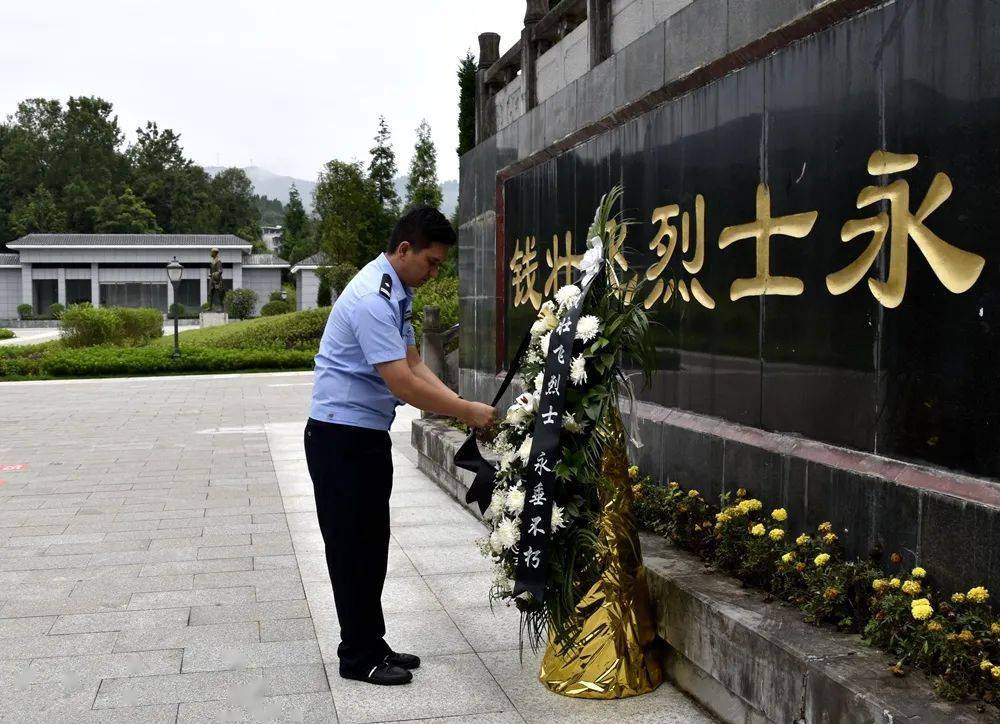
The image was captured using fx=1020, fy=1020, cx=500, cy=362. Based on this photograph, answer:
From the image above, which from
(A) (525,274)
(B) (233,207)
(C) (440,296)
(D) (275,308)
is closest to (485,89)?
(A) (525,274)

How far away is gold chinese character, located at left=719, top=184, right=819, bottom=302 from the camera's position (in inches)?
141

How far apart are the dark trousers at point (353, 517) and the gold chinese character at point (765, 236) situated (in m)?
1.51

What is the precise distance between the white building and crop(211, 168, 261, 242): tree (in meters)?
17.8

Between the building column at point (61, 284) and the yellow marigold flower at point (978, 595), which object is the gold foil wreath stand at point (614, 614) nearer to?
the yellow marigold flower at point (978, 595)

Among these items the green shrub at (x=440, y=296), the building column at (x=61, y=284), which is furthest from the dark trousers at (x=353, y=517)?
the building column at (x=61, y=284)

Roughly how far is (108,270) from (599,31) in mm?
46154

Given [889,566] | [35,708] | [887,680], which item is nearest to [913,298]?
[889,566]

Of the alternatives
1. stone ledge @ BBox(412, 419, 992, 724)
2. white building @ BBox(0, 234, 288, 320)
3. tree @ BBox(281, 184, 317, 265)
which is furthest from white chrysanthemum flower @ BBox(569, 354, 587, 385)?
tree @ BBox(281, 184, 317, 265)

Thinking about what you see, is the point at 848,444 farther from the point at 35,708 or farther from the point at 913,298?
the point at 35,708

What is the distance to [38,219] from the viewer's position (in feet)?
190

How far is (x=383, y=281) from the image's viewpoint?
11.7ft

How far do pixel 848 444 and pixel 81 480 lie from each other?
6652 mm

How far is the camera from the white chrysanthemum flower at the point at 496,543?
3.34 meters

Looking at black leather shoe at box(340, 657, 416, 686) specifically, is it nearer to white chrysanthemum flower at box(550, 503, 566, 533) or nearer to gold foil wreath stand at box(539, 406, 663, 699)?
gold foil wreath stand at box(539, 406, 663, 699)
